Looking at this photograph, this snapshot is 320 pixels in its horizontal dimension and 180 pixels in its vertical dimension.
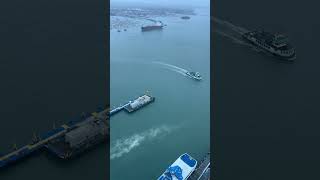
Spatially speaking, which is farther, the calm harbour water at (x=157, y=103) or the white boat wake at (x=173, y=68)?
the white boat wake at (x=173, y=68)

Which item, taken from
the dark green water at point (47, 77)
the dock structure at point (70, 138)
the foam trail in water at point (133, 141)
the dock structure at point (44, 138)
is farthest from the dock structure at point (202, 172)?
the dock structure at point (44, 138)

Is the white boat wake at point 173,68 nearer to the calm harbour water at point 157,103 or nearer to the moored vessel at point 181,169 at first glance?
the calm harbour water at point 157,103

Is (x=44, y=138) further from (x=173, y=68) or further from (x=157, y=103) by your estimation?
(x=173, y=68)

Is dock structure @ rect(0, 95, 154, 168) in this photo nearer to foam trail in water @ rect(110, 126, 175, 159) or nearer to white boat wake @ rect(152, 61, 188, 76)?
foam trail in water @ rect(110, 126, 175, 159)
